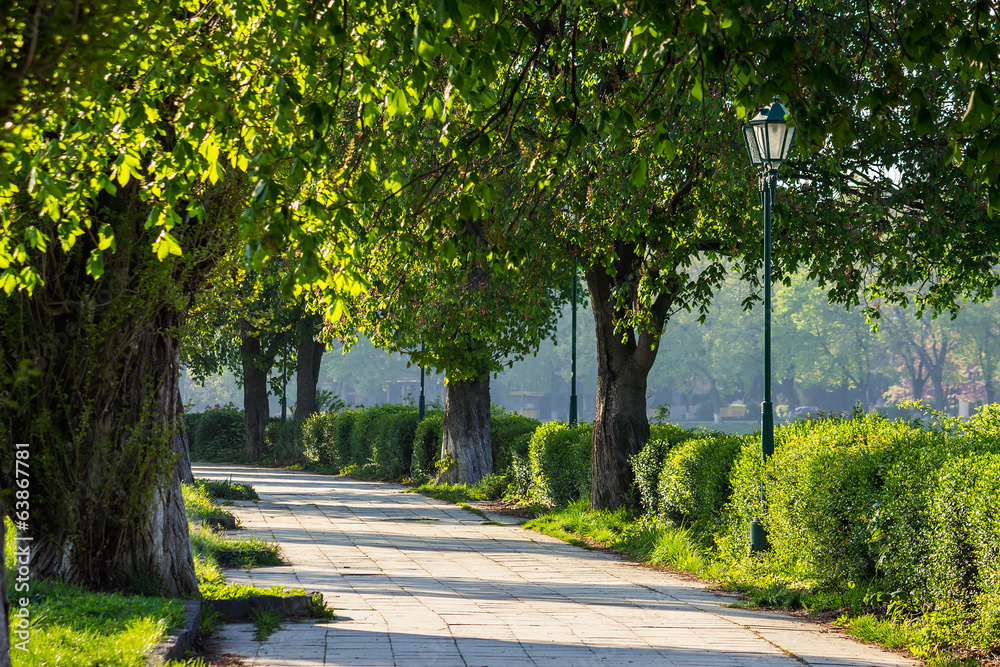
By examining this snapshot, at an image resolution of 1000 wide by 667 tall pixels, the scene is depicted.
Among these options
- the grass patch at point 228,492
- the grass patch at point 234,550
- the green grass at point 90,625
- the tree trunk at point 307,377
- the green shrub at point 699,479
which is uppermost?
the tree trunk at point 307,377

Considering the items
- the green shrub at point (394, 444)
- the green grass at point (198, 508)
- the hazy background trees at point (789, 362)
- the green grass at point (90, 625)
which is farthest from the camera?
the hazy background trees at point (789, 362)

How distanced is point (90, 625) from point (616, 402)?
9166mm

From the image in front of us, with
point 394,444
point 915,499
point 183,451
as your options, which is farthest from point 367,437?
point 915,499

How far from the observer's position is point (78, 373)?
270 inches

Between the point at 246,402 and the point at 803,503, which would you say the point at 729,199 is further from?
the point at 246,402

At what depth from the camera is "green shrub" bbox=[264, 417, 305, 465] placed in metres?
33.5

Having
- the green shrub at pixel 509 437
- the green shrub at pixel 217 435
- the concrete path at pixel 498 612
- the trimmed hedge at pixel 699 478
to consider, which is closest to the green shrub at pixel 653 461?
the trimmed hedge at pixel 699 478

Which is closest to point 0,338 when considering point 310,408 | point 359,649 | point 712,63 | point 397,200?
point 359,649

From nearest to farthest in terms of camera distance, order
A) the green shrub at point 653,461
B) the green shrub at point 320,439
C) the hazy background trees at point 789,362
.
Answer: the green shrub at point 653,461
the green shrub at point 320,439
the hazy background trees at point 789,362

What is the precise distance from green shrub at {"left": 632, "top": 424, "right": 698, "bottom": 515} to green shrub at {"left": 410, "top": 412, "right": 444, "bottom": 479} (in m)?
9.94

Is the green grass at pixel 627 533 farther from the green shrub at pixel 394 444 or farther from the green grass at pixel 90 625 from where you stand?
the green shrub at pixel 394 444

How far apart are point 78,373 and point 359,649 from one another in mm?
2801

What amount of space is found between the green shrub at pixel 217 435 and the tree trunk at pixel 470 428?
19036mm

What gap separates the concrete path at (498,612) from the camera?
641cm
